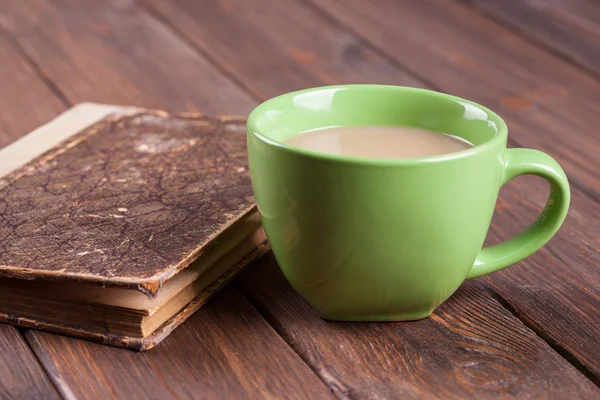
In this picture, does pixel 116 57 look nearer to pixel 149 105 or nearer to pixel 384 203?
pixel 149 105

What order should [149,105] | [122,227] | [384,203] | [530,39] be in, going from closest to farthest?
[384,203]
[122,227]
[149,105]
[530,39]

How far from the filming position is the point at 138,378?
630 mm

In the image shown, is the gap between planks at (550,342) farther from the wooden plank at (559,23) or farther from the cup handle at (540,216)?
the wooden plank at (559,23)

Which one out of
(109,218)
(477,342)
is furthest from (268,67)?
(477,342)

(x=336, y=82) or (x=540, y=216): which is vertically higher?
(x=540, y=216)

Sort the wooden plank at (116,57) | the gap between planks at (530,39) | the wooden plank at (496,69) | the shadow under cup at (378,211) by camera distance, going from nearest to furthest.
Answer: the shadow under cup at (378,211)
the wooden plank at (496,69)
the wooden plank at (116,57)
the gap between planks at (530,39)

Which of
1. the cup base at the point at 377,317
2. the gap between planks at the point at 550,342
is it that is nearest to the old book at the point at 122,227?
the cup base at the point at 377,317

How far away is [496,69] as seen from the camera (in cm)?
133

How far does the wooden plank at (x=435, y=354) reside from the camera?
2.03 ft

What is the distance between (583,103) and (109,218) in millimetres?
749

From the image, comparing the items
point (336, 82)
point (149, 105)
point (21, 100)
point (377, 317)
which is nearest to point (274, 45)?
Result: point (336, 82)

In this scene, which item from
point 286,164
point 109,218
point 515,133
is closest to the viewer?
point 286,164

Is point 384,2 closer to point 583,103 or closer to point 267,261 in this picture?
point 583,103

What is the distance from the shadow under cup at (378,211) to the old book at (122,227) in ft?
0.26
